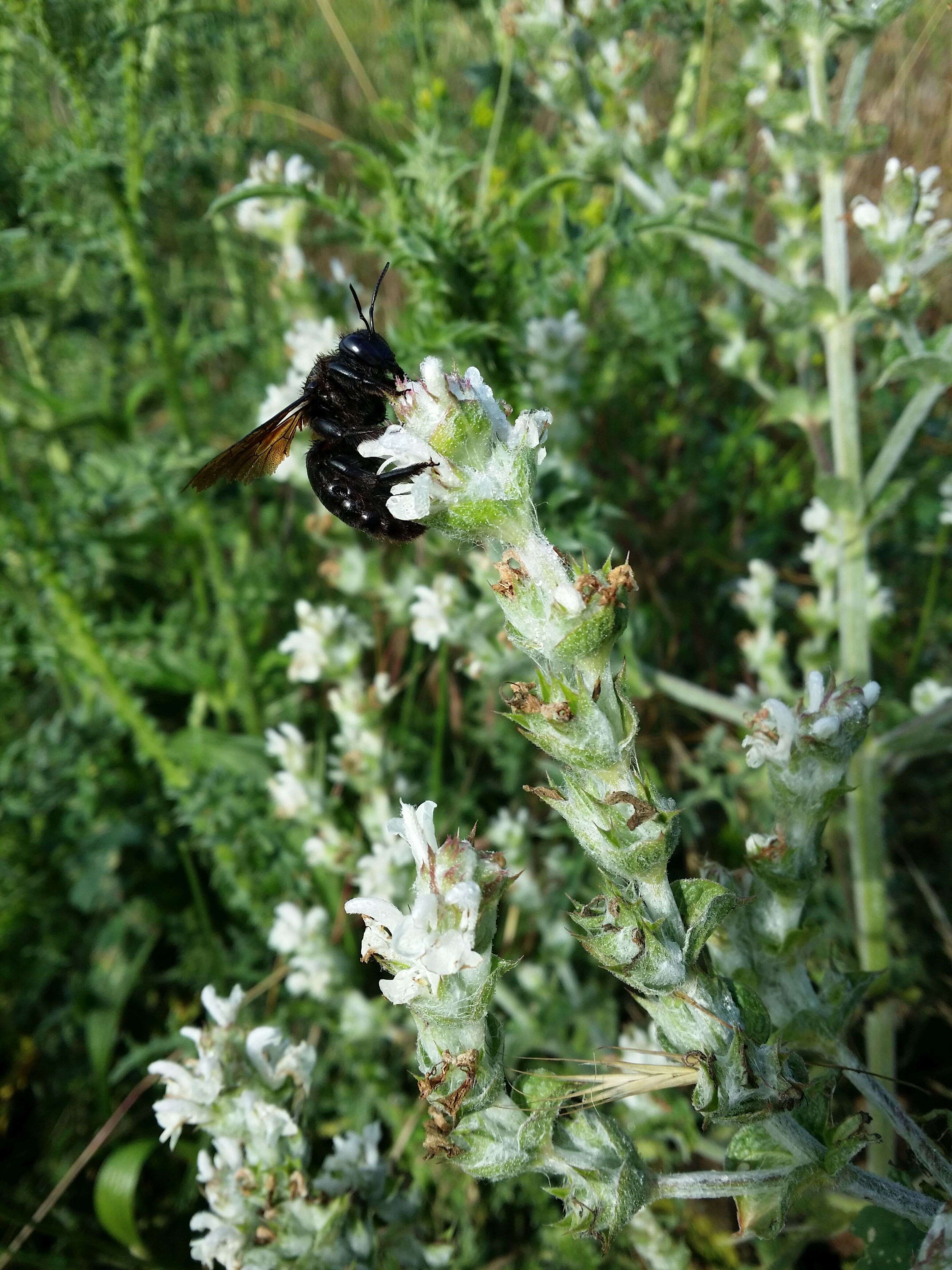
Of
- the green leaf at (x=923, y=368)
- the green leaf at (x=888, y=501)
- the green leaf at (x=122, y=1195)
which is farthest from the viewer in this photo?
the green leaf at (x=888, y=501)


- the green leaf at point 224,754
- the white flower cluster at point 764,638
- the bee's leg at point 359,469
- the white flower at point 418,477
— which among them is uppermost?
the white flower at point 418,477

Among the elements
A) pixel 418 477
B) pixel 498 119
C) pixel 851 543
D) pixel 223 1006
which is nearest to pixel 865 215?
pixel 851 543

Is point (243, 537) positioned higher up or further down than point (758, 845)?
further down

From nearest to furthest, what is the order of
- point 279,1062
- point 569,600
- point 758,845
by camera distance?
1. point 569,600
2. point 758,845
3. point 279,1062

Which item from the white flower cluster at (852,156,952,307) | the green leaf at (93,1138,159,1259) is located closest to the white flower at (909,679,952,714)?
the white flower cluster at (852,156,952,307)

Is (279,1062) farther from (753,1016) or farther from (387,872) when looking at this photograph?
(753,1016)

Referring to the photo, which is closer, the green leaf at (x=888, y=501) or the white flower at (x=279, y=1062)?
the white flower at (x=279, y=1062)

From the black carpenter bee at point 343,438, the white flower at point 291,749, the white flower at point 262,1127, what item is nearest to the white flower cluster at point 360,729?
the white flower at point 291,749

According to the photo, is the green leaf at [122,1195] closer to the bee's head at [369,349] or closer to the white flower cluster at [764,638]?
the bee's head at [369,349]
